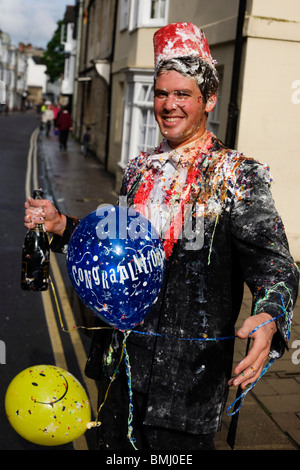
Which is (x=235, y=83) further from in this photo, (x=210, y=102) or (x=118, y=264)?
(x=118, y=264)

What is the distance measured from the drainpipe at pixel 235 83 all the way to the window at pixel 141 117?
5.34m

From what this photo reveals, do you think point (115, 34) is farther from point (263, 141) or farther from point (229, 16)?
point (263, 141)

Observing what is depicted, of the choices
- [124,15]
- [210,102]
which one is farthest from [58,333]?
[124,15]

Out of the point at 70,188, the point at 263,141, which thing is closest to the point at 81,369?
the point at 263,141

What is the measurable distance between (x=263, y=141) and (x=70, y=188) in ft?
25.6

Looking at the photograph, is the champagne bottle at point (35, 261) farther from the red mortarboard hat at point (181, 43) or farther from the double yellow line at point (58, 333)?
the double yellow line at point (58, 333)

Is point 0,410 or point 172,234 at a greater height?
point 172,234

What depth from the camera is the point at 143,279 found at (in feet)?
6.42

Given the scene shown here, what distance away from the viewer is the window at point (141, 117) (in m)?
14.2

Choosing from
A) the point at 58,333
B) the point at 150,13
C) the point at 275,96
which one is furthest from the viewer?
the point at 150,13

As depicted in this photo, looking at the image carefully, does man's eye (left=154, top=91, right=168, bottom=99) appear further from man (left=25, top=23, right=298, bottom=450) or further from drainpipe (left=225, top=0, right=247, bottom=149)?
drainpipe (left=225, top=0, right=247, bottom=149)

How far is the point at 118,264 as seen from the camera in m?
1.93

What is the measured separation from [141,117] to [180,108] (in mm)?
12882

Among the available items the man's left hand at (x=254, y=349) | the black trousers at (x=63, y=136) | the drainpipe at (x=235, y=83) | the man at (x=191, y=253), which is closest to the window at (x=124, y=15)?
the black trousers at (x=63, y=136)
